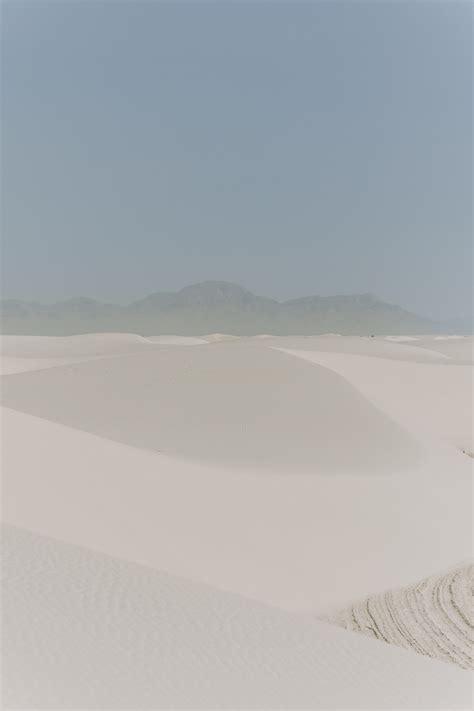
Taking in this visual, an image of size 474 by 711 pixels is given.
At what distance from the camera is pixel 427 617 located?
21.0 feet

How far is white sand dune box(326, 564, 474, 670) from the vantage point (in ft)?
19.3

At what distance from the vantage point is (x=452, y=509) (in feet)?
37.8

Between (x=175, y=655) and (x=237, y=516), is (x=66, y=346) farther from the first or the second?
(x=175, y=655)

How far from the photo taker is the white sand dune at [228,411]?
46.2 feet

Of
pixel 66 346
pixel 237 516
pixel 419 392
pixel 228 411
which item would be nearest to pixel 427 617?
pixel 237 516

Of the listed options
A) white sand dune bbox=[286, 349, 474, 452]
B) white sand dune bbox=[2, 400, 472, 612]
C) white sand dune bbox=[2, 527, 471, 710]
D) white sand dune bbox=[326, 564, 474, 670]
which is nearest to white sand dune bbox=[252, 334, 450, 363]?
white sand dune bbox=[286, 349, 474, 452]

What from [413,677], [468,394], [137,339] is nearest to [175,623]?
[413,677]

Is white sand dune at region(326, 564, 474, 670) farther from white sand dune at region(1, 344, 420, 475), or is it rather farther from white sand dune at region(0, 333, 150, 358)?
white sand dune at region(0, 333, 150, 358)

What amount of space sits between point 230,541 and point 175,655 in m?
5.01

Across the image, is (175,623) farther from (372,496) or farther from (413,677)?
(372,496)

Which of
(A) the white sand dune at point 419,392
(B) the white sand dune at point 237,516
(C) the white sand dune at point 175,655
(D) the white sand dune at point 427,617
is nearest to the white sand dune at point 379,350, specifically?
(A) the white sand dune at point 419,392

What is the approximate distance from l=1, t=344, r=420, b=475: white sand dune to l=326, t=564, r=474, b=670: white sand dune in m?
5.78

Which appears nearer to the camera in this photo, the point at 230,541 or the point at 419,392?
the point at 230,541

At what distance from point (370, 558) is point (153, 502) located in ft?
11.5
